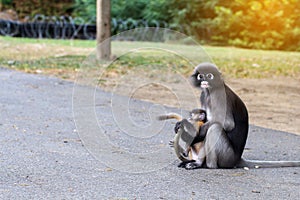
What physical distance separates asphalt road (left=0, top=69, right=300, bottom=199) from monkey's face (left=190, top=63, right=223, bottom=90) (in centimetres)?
78

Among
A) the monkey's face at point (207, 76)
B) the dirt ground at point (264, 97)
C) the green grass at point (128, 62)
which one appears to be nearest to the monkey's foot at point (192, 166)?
the monkey's face at point (207, 76)

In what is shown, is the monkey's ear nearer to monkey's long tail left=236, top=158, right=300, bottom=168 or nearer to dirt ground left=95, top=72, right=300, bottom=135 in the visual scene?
monkey's long tail left=236, top=158, right=300, bottom=168

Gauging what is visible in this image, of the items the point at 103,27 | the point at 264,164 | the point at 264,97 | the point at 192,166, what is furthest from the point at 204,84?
the point at 103,27

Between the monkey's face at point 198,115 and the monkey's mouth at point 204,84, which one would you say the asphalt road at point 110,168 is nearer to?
the monkey's face at point 198,115

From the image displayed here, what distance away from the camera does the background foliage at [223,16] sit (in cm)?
2945

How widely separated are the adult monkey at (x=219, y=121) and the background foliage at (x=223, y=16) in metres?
24.1

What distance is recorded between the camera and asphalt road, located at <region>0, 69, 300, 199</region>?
4.96 meters

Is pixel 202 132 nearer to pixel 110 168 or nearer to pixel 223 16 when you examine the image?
pixel 110 168

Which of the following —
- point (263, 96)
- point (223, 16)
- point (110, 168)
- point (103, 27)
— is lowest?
point (223, 16)

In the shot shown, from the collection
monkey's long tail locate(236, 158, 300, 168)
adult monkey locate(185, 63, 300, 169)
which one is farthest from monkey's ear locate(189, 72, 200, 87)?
monkey's long tail locate(236, 158, 300, 168)

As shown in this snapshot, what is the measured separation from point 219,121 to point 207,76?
39 centimetres

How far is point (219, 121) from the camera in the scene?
548 centimetres

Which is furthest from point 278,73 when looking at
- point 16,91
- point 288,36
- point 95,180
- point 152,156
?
point 288,36

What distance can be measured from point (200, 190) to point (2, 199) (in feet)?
4.94
